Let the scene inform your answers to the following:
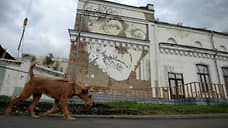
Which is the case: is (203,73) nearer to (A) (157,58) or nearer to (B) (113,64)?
(A) (157,58)

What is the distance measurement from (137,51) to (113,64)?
268 centimetres

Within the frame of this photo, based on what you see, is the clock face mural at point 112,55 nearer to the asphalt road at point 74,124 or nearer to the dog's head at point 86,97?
the dog's head at point 86,97

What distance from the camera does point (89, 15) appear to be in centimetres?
1270

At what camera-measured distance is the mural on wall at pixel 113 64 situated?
36.2 feet

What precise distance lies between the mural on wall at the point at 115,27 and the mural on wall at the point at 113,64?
110 cm

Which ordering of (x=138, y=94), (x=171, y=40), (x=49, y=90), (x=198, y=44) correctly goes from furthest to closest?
(x=198, y=44)
(x=171, y=40)
(x=138, y=94)
(x=49, y=90)

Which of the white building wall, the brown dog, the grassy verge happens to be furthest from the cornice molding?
the brown dog

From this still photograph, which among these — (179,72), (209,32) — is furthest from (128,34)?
(209,32)

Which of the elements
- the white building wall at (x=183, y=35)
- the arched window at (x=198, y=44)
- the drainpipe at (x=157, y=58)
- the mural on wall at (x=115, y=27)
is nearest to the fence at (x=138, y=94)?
the drainpipe at (x=157, y=58)

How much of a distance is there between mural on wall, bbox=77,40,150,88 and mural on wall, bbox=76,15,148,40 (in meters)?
1.10

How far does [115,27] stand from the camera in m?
13.1

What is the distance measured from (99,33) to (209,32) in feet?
42.2

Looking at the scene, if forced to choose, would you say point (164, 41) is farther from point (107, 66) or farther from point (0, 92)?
point (0, 92)

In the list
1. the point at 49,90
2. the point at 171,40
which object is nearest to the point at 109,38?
the point at 171,40
